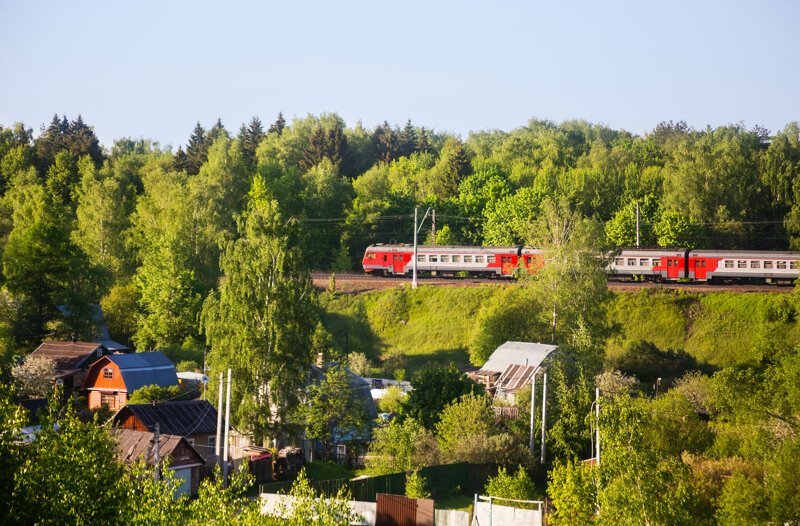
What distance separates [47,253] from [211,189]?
2357 centimetres

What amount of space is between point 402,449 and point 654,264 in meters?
33.0

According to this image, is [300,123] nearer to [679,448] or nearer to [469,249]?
[469,249]

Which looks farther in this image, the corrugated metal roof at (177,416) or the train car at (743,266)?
the train car at (743,266)

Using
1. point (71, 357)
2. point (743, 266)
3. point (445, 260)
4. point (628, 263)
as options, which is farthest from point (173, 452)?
point (743, 266)

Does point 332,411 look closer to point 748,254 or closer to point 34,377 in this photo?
point 34,377

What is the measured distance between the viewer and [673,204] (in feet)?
260

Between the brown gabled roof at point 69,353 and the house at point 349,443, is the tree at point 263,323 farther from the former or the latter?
the brown gabled roof at point 69,353

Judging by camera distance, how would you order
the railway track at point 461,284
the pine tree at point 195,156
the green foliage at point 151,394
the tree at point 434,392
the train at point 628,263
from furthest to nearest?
the pine tree at point 195,156 < the train at point 628,263 < the railway track at point 461,284 < the green foliage at point 151,394 < the tree at point 434,392

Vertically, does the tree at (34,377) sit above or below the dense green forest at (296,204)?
below

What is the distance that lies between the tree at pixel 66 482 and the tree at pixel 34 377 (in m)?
25.7

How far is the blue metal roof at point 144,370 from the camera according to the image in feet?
159

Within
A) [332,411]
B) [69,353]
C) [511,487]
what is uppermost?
[69,353]

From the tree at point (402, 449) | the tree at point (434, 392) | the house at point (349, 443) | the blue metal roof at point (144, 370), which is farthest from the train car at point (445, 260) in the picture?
the tree at point (402, 449)

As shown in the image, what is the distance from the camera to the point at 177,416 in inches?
1566
